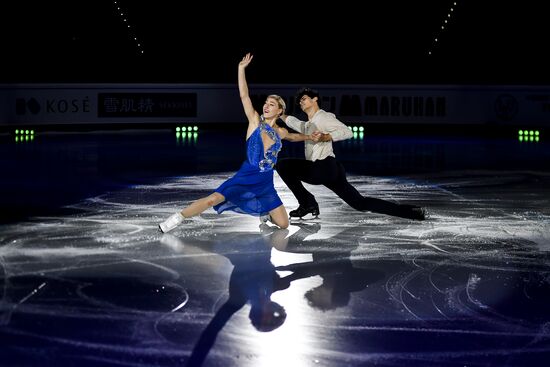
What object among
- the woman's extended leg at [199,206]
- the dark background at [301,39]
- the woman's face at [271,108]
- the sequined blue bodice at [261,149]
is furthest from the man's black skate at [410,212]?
the dark background at [301,39]

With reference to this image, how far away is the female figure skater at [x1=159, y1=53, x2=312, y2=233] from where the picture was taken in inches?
289

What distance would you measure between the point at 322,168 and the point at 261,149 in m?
0.85

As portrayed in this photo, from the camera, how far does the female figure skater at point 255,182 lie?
7.33 m

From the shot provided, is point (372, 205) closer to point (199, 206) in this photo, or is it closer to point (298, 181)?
point (298, 181)

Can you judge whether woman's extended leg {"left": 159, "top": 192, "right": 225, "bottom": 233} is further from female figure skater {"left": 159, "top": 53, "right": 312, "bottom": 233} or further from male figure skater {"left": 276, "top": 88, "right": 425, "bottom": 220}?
male figure skater {"left": 276, "top": 88, "right": 425, "bottom": 220}

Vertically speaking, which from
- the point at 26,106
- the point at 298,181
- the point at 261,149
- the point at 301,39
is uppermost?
the point at 301,39

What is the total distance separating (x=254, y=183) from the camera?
7.41 metres

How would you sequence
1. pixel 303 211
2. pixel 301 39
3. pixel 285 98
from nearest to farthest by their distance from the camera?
pixel 303 211
pixel 285 98
pixel 301 39

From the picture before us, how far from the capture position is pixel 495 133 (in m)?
21.4

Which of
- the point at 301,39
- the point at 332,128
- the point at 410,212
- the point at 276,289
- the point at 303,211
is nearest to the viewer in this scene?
the point at 276,289

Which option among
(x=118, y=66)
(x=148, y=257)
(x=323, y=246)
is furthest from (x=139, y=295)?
(x=118, y=66)

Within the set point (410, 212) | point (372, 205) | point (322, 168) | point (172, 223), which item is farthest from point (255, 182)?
point (410, 212)

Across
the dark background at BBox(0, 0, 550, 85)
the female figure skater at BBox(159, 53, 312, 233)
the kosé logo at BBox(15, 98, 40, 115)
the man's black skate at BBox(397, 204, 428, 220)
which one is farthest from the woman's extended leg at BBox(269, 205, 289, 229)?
the dark background at BBox(0, 0, 550, 85)

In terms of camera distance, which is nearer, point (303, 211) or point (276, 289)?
point (276, 289)
